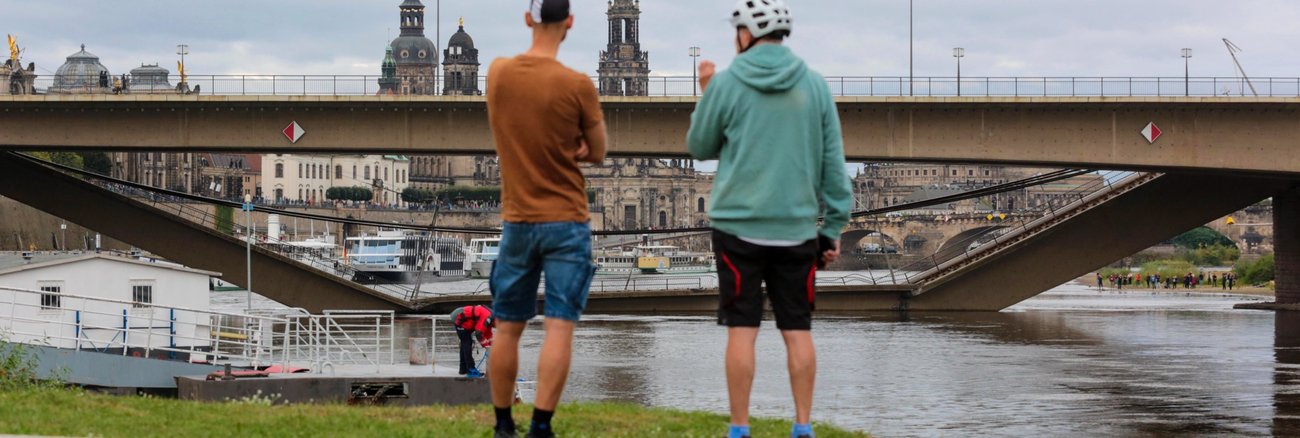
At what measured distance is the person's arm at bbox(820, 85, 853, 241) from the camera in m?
8.68

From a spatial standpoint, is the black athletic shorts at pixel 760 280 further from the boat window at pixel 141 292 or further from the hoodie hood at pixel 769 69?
the boat window at pixel 141 292

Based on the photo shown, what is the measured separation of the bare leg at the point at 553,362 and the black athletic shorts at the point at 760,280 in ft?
2.60

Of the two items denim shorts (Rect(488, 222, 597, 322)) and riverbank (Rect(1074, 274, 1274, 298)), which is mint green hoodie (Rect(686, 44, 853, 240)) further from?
riverbank (Rect(1074, 274, 1274, 298))

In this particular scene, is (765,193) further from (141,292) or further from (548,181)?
(141,292)

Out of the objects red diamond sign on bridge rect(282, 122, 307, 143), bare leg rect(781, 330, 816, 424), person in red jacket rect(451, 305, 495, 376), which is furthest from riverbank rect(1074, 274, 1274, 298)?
bare leg rect(781, 330, 816, 424)

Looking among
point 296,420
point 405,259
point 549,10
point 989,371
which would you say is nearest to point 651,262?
point 405,259

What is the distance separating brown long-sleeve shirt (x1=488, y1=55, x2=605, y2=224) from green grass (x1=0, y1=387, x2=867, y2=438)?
1.55 metres

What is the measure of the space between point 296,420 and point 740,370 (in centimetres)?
341

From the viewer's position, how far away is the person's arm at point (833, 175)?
8.68 meters

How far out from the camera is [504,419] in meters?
8.98

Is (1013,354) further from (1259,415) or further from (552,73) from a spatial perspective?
(552,73)

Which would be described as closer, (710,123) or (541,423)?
(710,123)

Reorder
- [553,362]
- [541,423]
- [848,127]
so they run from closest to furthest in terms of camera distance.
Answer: [553,362] < [541,423] < [848,127]

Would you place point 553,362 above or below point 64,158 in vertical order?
below
